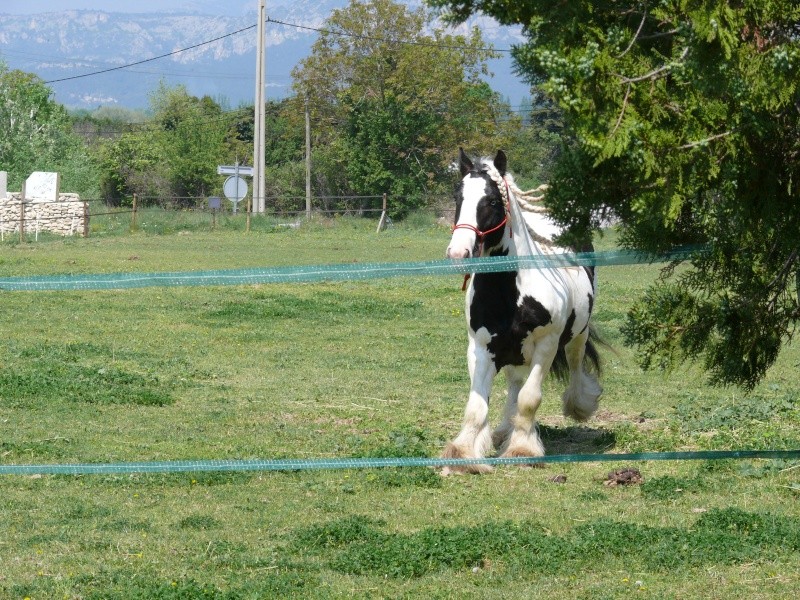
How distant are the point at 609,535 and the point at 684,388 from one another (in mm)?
5420

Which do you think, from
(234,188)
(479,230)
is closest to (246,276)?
(479,230)

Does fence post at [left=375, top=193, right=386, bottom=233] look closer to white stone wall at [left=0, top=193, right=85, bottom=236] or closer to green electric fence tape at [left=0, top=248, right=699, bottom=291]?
white stone wall at [left=0, top=193, right=85, bottom=236]

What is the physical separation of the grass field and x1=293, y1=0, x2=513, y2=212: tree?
30.1 m

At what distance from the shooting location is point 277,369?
11.3 meters

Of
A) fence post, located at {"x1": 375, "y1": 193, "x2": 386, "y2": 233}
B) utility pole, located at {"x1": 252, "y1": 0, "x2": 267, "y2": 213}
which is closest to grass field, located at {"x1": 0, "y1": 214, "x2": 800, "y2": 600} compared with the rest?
fence post, located at {"x1": 375, "y1": 193, "x2": 386, "y2": 233}

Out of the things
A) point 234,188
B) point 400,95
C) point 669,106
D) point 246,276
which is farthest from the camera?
point 400,95

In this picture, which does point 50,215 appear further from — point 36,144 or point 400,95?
point 400,95

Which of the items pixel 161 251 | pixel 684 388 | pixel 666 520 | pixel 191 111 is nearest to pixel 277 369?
pixel 684 388

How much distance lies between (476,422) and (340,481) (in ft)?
3.24

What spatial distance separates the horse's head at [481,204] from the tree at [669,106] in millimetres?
3100

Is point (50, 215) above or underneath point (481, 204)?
underneath

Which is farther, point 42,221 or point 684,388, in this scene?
point 42,221

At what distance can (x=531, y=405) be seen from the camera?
7.26m

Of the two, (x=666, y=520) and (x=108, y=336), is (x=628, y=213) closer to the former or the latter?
(x=666, y=520)
